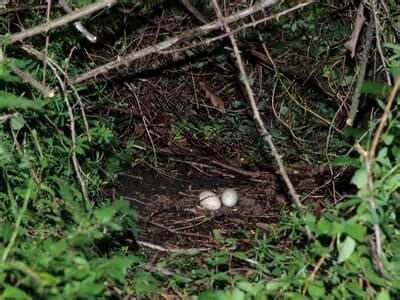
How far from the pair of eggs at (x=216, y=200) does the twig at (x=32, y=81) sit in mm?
1383

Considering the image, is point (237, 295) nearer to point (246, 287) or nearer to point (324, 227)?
point (246, 287)

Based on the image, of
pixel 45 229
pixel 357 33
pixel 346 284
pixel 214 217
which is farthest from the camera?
pixel 214 217

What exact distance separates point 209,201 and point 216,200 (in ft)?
0.14

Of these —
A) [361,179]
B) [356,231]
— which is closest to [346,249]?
[356,231]

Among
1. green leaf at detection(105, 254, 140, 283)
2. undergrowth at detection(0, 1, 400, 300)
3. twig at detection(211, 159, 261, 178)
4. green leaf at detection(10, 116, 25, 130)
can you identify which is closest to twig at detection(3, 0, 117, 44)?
undergrowth at detection(0, 1, 400, 300)

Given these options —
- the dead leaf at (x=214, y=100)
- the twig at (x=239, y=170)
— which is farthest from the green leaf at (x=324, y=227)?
the dead leaf at (x=214, y=100)

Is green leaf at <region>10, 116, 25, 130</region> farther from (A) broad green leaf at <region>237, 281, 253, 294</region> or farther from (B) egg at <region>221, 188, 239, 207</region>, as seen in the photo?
(B) egg at <region>221, 188, 239, 207</region>

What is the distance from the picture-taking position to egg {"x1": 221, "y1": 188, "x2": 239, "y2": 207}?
3.98 meters

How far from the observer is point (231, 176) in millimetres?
4375

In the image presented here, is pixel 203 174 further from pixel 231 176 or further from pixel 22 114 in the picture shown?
pixel 22 114

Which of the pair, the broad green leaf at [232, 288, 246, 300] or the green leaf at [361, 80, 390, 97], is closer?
the broad green leaf at [232, 288, 246, 300]

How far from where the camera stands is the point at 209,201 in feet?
13.0

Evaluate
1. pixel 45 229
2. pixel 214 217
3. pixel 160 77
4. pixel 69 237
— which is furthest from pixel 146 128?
pixel 69 237

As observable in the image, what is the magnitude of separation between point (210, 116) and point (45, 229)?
90.9 inches
